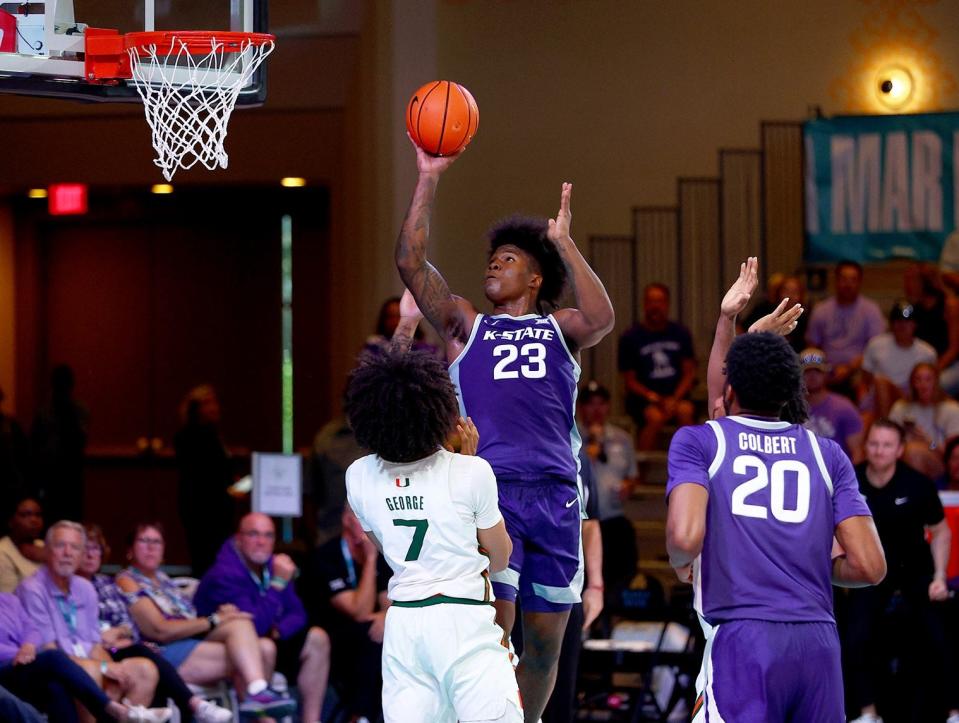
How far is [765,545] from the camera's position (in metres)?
4.50

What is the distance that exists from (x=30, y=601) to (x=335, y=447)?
305cm

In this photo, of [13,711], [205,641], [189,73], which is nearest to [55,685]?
[13,711]

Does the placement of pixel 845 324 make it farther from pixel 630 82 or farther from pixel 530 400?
pixel 530 400

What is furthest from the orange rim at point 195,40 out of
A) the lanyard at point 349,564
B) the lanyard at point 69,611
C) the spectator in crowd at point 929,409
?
the spectator in crowd at point 929,409

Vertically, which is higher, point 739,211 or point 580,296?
point 739,211

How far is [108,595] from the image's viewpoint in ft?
28.6

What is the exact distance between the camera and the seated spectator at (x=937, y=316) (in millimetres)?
11844

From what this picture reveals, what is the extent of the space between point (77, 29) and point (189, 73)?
54 cm

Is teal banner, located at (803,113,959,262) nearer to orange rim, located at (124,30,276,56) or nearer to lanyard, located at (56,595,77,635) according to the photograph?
lanyard, located at (56,595,77,635)

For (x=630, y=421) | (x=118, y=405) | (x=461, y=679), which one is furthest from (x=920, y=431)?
(x=118, y=405)

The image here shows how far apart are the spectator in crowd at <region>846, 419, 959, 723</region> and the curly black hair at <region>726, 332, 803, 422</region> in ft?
13.5

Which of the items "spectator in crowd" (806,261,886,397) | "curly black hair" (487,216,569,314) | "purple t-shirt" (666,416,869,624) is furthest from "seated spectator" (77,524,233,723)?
"spectator in crowd" (806,261,886,397)

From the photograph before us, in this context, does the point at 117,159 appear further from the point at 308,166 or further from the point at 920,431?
the point at 920,431

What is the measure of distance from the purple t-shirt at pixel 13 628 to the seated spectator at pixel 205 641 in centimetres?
73
